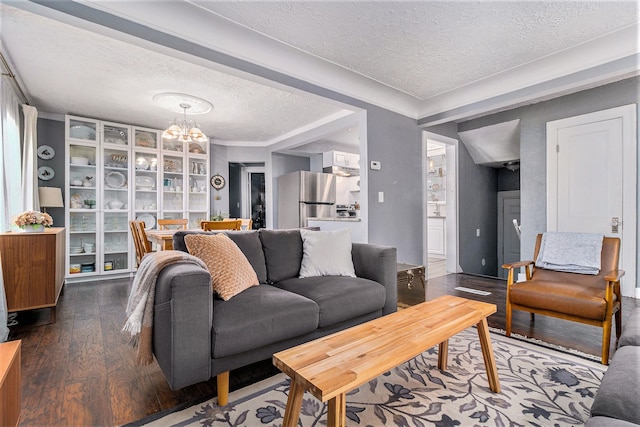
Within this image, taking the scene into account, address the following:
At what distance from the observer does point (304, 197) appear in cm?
585

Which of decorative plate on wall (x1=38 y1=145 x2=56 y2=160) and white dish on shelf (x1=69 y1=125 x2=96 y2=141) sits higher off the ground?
white dish on shelf (x1=69 y1=125 x2=96 y2=141)

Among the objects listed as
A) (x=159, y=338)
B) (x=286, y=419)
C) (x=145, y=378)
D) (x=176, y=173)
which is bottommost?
(x=145, y=378)

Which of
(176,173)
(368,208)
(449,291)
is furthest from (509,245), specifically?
(176,173)

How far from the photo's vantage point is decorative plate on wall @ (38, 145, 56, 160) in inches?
176

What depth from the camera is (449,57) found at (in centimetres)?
297

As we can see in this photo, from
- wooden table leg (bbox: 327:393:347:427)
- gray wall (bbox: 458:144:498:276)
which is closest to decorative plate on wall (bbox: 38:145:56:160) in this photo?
wooden table leg (bbox: 327:393:347:427)

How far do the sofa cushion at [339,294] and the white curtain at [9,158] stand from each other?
2824 millimetres

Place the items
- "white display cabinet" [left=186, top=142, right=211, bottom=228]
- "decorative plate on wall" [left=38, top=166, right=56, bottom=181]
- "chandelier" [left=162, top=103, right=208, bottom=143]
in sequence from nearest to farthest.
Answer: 1. "chandelier" [left=162, top=103, right=208, bottom=143]
2. "decorative plate on wall" [left=38, top=166, right=56, bottom=181]
3. "white display cabinet" [left=186, top=142, right=211, bottom=228]

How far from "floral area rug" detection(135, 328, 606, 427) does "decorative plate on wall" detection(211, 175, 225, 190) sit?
16.6 feet

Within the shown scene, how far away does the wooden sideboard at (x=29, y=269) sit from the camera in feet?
8.67

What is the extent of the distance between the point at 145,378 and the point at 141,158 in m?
4.28

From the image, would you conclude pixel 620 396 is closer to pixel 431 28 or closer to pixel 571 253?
pixel 571 253

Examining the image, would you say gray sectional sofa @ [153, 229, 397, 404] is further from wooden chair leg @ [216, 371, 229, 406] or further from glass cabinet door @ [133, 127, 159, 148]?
glass cabinet door @ [133, 127, 159, 148]

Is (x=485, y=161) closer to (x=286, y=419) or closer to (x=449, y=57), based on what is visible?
(x=449, y=57)
